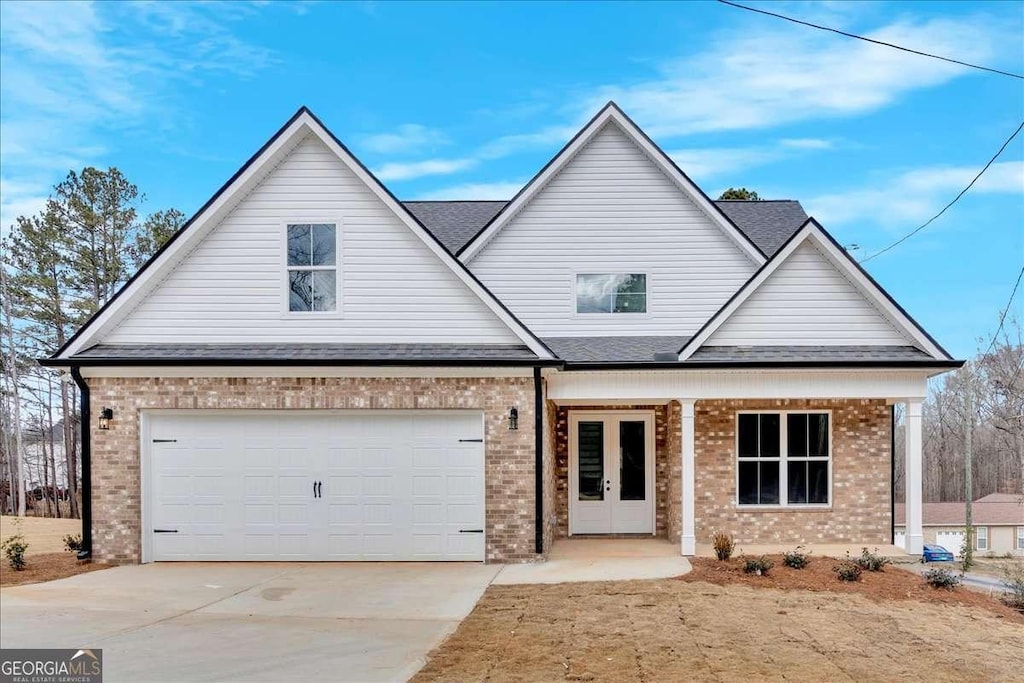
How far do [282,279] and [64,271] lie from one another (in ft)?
67.1

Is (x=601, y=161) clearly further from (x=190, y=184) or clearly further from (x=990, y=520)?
(x=990, y=520)

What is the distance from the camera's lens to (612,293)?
15.8m

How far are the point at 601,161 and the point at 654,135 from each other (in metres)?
1.27

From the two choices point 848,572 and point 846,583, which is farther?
point 848,572

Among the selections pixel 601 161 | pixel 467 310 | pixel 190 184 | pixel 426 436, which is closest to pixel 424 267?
pixel 467 310

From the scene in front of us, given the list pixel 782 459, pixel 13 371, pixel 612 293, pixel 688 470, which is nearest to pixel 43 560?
pixel 688 470

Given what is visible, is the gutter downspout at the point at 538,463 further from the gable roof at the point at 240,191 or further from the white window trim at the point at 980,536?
the white window trim at the point at 980,536

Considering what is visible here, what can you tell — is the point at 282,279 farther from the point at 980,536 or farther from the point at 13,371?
the point at 980,536

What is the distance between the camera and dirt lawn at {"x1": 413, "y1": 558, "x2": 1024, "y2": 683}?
7270mm

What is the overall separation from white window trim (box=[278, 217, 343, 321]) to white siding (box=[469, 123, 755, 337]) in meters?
3.41

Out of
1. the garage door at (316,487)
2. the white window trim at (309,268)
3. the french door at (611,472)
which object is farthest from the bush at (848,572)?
the white window trim at (309,268)

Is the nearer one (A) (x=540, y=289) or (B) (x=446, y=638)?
(B) (x=446, y=638)

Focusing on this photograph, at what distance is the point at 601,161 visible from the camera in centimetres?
1603

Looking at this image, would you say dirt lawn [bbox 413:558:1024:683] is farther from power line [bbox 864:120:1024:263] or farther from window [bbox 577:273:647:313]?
power line [bbox 864:120:1024:263]
